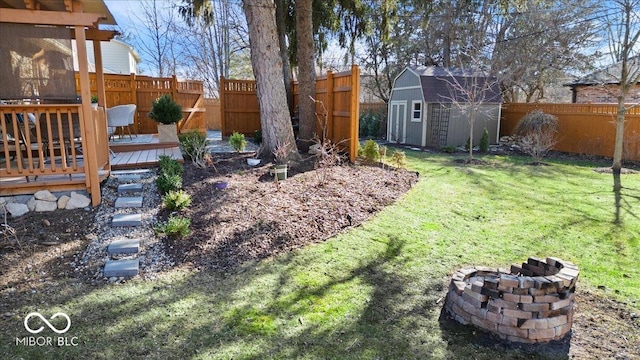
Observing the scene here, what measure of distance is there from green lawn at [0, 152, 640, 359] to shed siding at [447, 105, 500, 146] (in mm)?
7123

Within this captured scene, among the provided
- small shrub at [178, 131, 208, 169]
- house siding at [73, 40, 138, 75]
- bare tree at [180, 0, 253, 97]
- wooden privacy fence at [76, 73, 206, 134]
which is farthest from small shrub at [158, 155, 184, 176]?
house siding at [73, 40, 138, 75]

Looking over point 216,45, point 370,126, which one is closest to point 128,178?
point 370,126

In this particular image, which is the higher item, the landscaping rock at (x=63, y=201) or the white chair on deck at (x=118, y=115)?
the white chair on deck at (x=118, y=115)

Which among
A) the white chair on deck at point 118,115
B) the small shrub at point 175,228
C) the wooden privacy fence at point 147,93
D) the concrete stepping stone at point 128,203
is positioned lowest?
the small shrub at point 175,228

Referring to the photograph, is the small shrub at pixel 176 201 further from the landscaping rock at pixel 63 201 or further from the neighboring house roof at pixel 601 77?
the neighboring house roof at pixel 601 77

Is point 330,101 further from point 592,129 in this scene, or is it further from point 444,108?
point 592,129

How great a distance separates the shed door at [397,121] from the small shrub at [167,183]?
32.8 ft

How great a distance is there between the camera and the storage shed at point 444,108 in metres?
12.4

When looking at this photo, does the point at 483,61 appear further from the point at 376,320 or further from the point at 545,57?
the point at 376,320

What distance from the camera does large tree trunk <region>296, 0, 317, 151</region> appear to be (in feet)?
27.0

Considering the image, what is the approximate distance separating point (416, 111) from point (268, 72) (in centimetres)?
763

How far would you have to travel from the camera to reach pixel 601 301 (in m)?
3.15

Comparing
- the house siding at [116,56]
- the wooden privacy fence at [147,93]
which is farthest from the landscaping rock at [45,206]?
the house siding at [116,56]

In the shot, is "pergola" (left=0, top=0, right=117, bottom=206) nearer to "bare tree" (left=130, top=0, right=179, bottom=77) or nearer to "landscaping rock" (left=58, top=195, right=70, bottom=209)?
"landscaping rock" (left=58, top=195, right=70, bottom=209)
